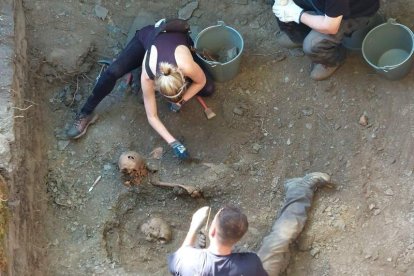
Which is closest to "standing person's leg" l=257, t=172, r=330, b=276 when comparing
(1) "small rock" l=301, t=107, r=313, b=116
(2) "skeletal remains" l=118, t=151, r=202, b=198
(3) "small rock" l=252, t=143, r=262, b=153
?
(3) "small rock" l=252, t=143, r=262, b=153

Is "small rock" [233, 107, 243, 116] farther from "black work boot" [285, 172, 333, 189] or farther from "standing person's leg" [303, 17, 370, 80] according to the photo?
"black work boot" [285, 172, 333, 189]

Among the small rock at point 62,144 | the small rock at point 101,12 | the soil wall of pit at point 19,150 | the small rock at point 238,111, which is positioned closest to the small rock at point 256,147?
the small rock at point 238,111

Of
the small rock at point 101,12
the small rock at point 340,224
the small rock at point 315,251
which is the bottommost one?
the small rock at point 315,251

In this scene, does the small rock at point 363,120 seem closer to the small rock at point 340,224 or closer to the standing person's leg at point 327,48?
the standing person's leg at point 327,48

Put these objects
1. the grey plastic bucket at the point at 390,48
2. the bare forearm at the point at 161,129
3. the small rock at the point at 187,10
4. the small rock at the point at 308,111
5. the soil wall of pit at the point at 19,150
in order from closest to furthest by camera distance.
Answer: the soil wall of pit at the point at 19,150 < the grey plastic bucket at the point at 390,48 < the bare forearm at the point at 161,129 < the small rock at the point at 308,111 < the small rock at the point at 187,10

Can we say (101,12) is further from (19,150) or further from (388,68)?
(388,68)

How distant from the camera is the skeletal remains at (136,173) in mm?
4238

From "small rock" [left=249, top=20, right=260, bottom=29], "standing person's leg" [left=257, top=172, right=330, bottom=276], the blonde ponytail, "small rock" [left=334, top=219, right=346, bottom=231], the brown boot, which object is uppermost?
the blonde ponytail

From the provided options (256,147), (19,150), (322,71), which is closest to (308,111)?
(322,71)

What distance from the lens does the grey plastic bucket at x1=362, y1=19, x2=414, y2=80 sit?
4.20 metres

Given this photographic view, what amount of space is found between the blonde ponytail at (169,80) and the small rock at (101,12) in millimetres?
1168

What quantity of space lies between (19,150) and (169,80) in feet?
3.33

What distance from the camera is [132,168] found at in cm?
424

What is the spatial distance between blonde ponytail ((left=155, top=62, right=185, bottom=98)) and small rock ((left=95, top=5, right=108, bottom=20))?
117 centimetres
